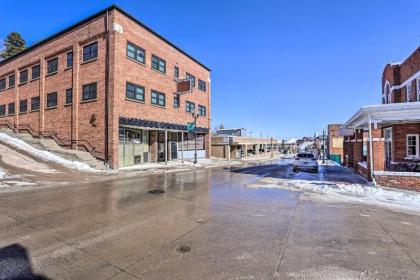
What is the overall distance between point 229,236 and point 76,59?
24.0 meters

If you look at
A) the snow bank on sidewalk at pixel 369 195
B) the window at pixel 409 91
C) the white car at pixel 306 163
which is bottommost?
the snow bank on sidewalk at pixel 369 195

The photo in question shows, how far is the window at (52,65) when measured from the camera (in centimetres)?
2530

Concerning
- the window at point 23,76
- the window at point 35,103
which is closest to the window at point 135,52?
the window at point 35,103

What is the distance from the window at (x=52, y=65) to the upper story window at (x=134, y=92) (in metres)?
9.46

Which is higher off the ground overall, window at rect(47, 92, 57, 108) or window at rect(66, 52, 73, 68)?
window at rect(66, 52, 73, 68)

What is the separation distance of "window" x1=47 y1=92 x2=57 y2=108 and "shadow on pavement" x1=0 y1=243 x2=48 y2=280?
80.6 feet

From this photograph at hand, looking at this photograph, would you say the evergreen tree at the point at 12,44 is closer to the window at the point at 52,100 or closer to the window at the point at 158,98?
the window at the point at 52,100

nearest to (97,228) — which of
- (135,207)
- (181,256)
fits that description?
(135,207)

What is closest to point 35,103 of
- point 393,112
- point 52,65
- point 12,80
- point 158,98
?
point 52,65

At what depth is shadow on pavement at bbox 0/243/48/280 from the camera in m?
3.63

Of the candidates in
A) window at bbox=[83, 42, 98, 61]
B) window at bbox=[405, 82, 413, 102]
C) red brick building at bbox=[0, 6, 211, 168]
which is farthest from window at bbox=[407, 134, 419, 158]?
window at bbox=[83, 42, 98, 61]

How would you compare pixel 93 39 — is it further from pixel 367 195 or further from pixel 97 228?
pixel 367 195

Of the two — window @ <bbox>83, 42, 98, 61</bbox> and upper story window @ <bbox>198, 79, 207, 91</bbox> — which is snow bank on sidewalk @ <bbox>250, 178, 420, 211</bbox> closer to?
window @ <bbox>83, 42, 98, 61</bbox>

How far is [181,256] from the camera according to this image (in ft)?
14.4
